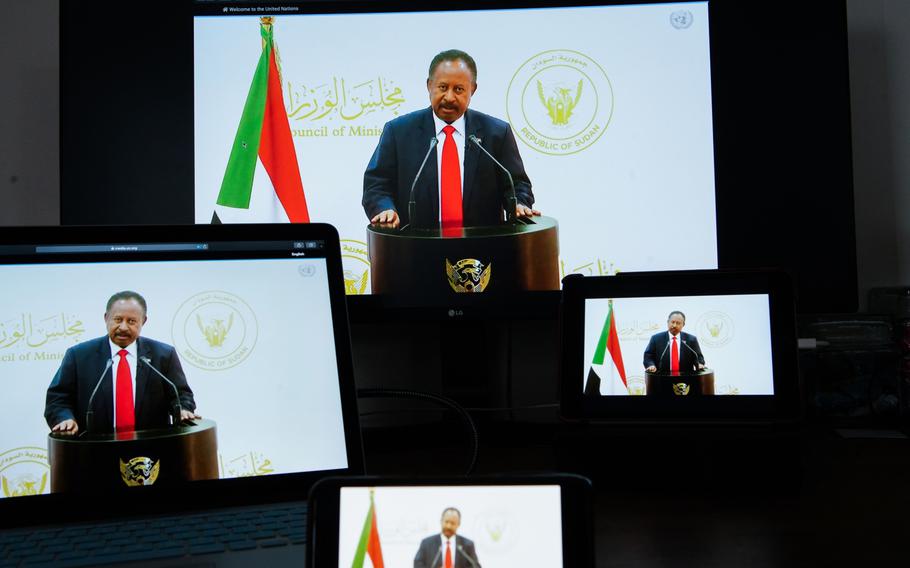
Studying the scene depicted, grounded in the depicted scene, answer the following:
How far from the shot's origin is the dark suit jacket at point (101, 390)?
1.76ft

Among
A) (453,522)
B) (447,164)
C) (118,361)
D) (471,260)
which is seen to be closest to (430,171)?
(447,164)

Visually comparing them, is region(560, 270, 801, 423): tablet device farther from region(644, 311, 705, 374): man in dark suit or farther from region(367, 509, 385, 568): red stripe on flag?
region(367, 509, 385, 568): red stripe on flag

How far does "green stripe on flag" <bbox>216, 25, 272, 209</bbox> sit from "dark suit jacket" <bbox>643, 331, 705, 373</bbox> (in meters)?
0.56

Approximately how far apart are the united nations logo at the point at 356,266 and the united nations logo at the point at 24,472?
419mm

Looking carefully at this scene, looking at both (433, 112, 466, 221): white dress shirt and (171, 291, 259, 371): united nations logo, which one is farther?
(433, 112, 466, 221): white dress shirt

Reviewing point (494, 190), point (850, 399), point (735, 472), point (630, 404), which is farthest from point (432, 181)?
point (850, 399)

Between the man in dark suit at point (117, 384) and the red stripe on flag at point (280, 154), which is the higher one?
the red stripe on flag at point (280, 154)

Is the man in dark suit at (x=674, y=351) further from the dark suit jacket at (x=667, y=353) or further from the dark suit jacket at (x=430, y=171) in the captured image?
the dark suit jacket at (x=430, y=171)

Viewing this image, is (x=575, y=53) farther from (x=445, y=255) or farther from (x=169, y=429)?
(x=169, y=429)

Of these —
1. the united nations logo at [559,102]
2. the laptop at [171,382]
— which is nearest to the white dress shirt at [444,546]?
the laptop at [171,382]

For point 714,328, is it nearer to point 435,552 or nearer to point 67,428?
point 435,552

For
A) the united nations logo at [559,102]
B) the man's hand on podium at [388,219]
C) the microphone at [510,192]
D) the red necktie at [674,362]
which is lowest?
the red necktie at [674,362]

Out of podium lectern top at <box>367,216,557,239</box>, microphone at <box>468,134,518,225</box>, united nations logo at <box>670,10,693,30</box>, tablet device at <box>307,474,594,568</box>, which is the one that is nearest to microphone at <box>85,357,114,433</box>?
tablet device at <box>307,474,594,568</box>

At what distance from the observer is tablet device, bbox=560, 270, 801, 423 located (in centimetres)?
62
